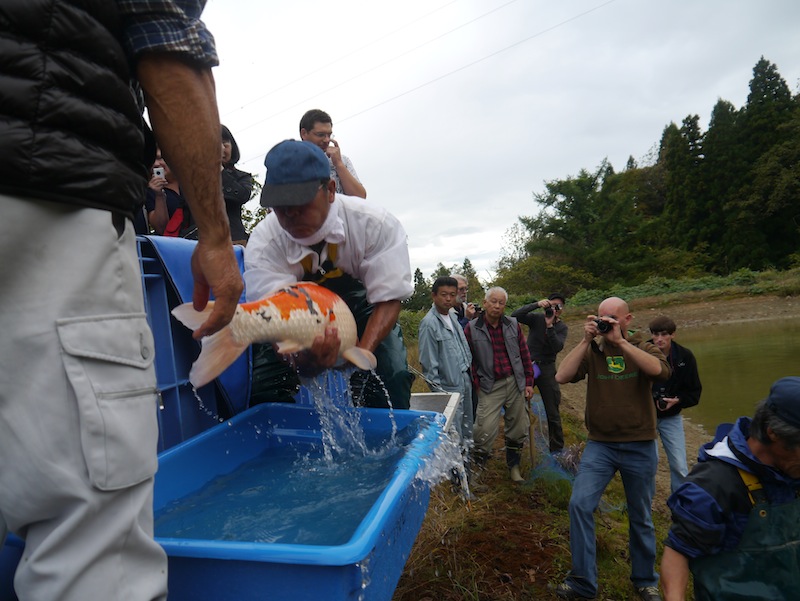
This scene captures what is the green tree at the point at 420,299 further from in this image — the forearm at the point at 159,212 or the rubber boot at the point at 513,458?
the forearm at the point at 159,212

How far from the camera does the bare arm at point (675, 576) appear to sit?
2.41 m

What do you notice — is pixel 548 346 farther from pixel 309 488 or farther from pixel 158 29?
pixel 158 29

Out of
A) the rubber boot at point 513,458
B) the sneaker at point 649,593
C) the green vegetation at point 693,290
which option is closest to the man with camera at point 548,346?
the rubber boot at point 513,458

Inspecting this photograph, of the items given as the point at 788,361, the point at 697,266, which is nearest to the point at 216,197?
the point at 788,361

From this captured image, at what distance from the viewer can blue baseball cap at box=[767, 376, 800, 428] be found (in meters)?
2.34

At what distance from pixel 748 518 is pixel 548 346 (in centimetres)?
521

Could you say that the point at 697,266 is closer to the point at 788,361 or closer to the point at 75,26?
the point at 788,361

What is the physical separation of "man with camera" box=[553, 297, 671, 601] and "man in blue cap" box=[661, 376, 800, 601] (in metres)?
1.41

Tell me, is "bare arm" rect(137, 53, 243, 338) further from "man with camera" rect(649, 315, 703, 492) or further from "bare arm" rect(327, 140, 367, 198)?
"man with camera" rect(649, 315, 703, 492)

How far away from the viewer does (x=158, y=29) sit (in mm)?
1146

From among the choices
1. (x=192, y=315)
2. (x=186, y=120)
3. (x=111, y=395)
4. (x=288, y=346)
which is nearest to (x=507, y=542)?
(x=288, y=346)

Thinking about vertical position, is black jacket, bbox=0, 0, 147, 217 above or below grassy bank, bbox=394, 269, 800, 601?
above

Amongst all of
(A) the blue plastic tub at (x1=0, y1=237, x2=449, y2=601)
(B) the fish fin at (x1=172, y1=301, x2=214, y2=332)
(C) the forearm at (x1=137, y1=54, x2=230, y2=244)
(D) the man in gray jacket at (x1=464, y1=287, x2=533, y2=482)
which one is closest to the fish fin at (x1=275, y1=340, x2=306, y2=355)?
(B) the fish fin at (x1=172, y1=301, x2=214, y2=332)

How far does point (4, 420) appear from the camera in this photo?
93 cm
